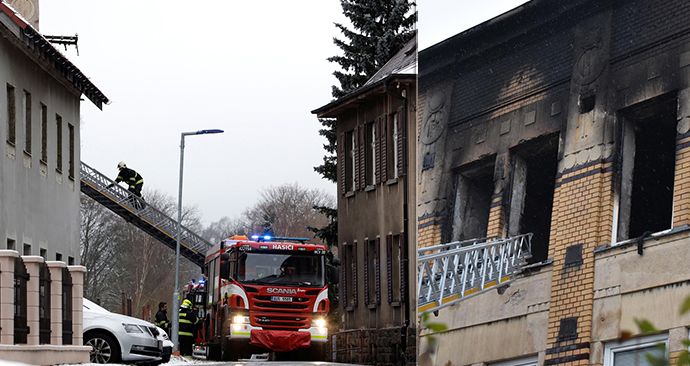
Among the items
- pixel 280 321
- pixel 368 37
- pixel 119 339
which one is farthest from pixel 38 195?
pixel 368 37

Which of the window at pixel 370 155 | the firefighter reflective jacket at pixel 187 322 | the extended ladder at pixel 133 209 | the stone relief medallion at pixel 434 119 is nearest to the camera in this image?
the stone relief medallion at pixel 434 119

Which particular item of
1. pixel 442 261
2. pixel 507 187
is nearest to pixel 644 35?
pixel 507 187

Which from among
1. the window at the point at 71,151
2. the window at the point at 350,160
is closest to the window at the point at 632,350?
the window at the point at 71,151

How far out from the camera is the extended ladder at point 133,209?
4422cm

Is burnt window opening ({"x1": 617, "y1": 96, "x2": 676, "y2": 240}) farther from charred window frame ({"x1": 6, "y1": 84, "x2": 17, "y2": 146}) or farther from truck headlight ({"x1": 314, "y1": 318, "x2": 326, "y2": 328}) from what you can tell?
truck headlight ({"x1": 314, "y1": 318, "x2": 326, "y2": 328})

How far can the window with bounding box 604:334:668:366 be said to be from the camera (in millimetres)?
2215

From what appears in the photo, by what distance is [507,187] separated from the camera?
2.77 meters

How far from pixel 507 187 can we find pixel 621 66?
1.25 ft

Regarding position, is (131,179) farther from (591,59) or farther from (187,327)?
(591,59)

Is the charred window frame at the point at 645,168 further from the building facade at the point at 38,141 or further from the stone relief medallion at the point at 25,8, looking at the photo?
the stone relief medallion at the point at 25,8

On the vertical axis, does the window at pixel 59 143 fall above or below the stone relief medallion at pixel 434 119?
above

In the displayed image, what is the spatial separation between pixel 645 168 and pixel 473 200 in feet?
1.85

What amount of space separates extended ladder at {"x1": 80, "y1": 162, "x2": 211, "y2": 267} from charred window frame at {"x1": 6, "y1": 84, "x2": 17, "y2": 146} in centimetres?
2018

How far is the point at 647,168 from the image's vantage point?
243 centimetres
